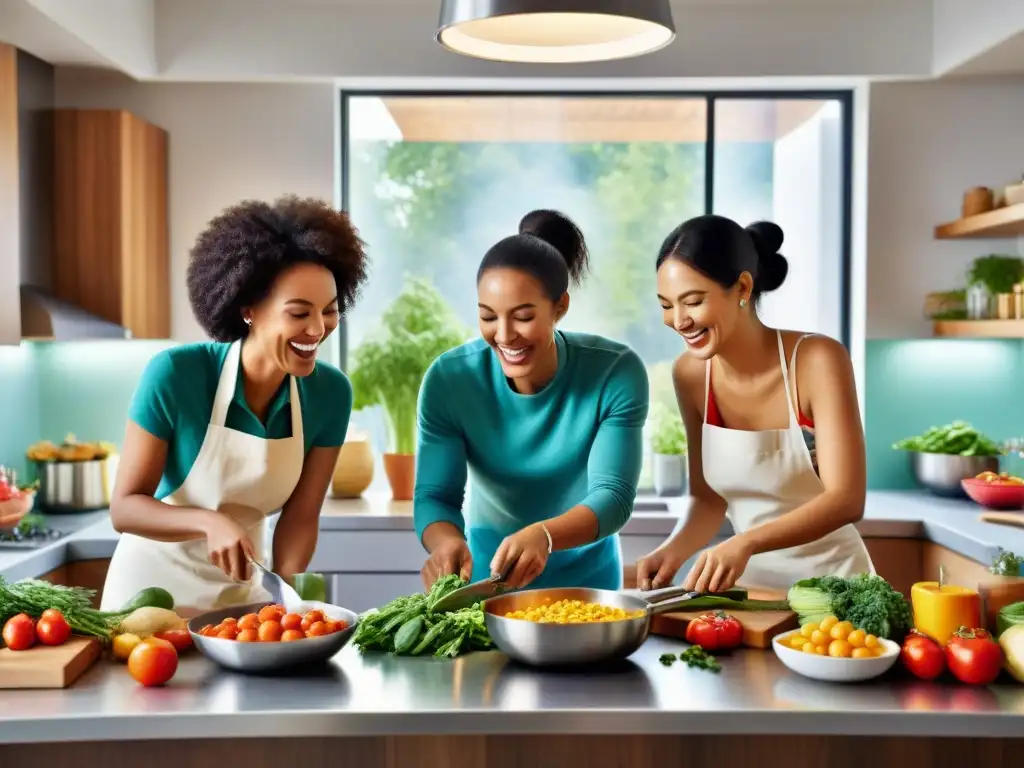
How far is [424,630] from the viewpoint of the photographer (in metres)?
2.11

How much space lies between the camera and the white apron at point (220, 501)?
8.20 feet

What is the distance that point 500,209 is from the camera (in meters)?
4.76

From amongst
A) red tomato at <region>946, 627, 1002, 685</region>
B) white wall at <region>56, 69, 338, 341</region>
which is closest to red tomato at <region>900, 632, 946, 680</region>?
red tomato at <region>946, 627, 1002, 685</region>

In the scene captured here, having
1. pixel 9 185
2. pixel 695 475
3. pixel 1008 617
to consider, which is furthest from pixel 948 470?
pixel 9 185

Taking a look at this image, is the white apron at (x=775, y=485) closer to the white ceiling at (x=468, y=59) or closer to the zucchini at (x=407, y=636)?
the zucchini at (x=407, y=636)

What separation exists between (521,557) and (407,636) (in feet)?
0.90

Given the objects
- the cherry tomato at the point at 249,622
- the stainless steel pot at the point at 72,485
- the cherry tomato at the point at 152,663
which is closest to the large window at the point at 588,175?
Result: the stainless steel pot at the point at 72,485

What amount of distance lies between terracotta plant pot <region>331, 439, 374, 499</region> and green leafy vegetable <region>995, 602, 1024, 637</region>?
9.19ft

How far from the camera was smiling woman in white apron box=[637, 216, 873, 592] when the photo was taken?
96.3 inches

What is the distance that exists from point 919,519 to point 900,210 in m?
1.37

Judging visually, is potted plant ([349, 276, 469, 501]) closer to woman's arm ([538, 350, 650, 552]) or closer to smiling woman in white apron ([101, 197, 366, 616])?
smiling woman in white apron ([101, 197, 366, 616])

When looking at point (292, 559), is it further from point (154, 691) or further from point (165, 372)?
point (154, 691)

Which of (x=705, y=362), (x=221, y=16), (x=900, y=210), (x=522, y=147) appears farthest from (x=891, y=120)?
(x=221, y=16)

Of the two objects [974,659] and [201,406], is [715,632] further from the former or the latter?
[201,406]
